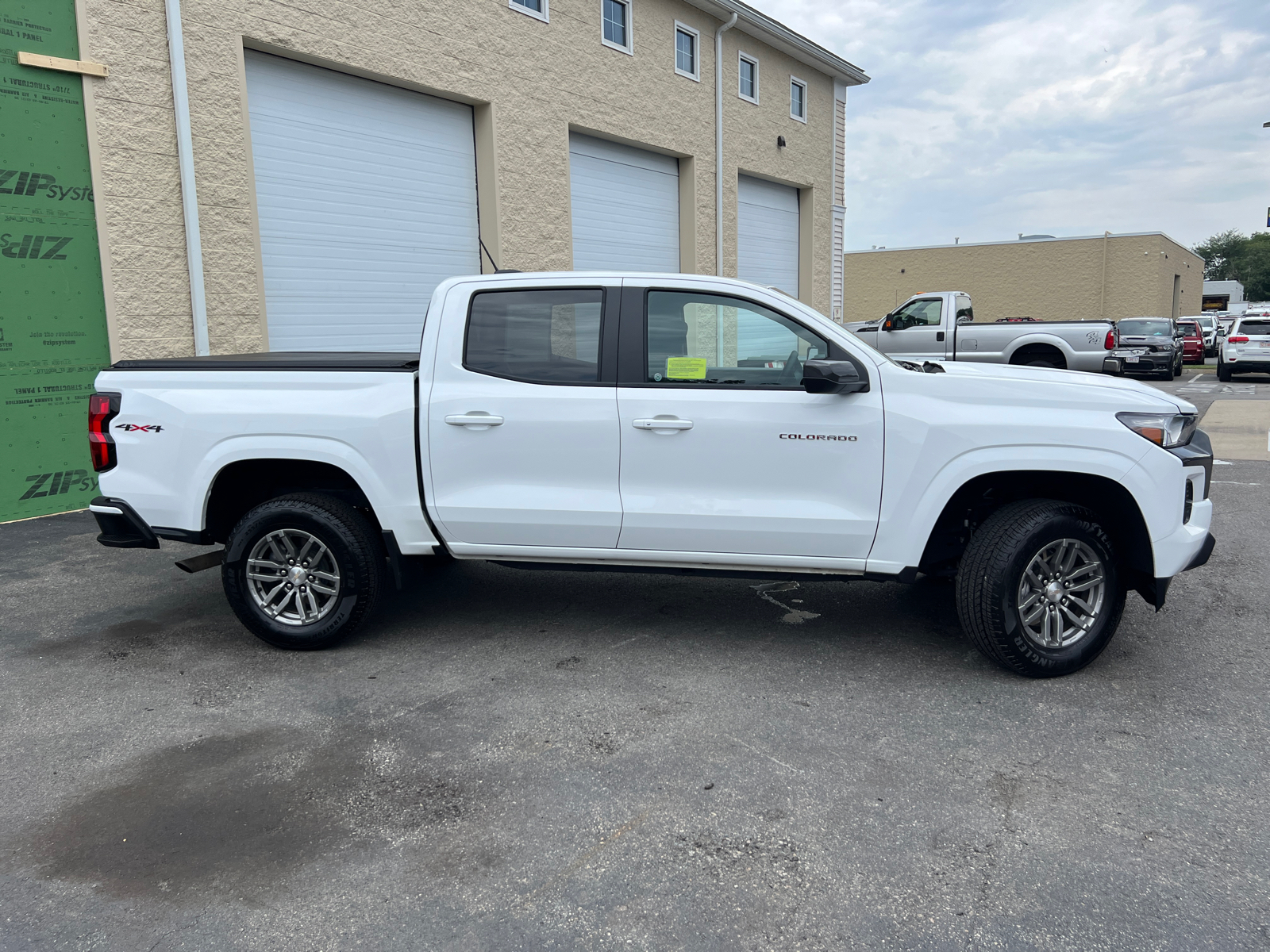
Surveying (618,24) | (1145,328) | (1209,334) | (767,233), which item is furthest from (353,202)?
(1209,334)

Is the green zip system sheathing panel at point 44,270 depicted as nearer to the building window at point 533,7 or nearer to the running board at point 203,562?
the running board at point 203,562

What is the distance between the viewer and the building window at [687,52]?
15.7 m

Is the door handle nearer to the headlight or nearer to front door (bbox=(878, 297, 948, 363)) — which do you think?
the headlight

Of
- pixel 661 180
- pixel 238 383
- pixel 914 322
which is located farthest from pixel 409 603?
pixel 914 322

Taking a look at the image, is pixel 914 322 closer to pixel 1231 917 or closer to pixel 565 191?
pixel 565 191

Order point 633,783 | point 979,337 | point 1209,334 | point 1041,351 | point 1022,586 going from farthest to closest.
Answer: point 1209,334, point 1041,351, point 979,337, point 1022,586, point 633,783

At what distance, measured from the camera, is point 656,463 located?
4.44 metres

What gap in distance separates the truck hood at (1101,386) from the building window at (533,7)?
10.2 m

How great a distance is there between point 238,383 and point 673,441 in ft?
7.48

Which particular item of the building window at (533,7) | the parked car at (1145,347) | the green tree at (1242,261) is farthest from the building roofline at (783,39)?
the green tree at (1242,261)

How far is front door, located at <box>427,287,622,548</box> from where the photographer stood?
4500mm

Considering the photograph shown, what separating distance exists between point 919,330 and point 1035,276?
105ft

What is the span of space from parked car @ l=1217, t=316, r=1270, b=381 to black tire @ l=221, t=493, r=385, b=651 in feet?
86.7

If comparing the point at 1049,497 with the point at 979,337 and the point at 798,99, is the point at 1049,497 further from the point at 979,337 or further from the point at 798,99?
the point at 798,99
